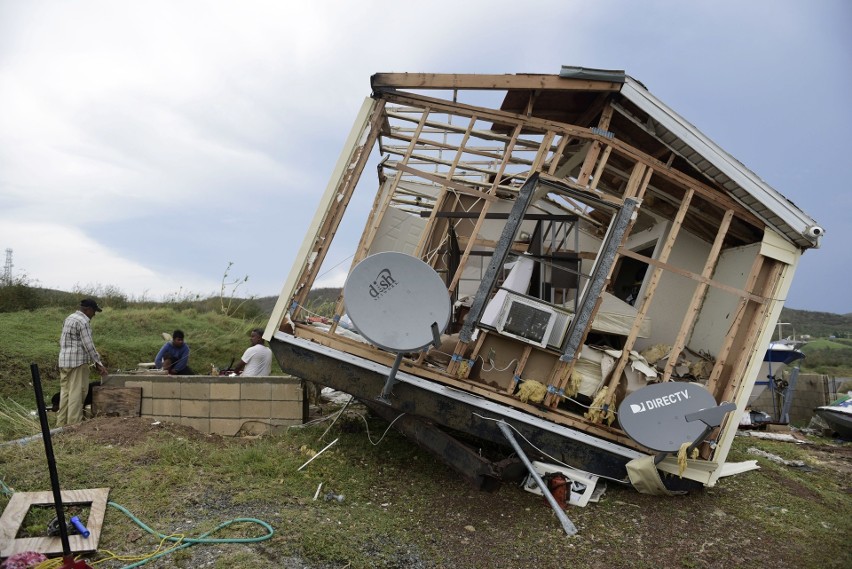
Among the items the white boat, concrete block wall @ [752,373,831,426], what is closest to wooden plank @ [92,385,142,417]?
the white boat

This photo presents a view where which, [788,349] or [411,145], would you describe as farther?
[788,349]

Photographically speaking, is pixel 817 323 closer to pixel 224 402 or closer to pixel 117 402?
pixel 224 402

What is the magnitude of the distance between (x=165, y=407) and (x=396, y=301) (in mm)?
4094

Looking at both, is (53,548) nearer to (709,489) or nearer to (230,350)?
(709,489)

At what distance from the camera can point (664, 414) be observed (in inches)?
240

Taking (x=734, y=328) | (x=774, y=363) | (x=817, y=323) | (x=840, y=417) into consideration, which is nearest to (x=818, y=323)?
(x=817, y=323)

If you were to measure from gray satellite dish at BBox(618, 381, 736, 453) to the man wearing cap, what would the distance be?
674 centimetres

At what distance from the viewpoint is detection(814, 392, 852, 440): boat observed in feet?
41.3

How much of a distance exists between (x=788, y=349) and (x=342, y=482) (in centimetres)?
1286

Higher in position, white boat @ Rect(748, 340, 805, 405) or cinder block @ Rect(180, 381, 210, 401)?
white boat @ Rect(748, 340, 805, 405)

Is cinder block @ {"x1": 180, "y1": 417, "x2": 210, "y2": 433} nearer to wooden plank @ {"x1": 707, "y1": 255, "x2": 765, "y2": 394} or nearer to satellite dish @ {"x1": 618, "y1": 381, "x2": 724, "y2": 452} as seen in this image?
satellite dish @ {"x1": 618, "y1": 381, "x2": 724, "y2": 452}

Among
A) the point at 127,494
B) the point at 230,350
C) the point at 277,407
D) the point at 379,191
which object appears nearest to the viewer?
the point at 127,494

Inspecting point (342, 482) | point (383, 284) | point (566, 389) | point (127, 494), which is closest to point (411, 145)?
point (383, 284)

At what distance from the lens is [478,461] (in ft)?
18.4
